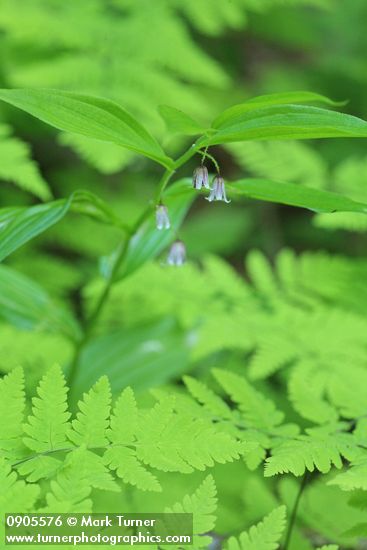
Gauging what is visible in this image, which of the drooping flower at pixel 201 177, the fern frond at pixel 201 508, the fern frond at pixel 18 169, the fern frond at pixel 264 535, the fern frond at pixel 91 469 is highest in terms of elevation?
the fern frond at pixel 18 169

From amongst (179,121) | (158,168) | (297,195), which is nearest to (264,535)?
(297,195)

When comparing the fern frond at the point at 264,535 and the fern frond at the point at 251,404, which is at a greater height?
the fern frond at the point at 251,404

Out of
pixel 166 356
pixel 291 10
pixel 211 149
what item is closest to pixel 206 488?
pixel 166 356

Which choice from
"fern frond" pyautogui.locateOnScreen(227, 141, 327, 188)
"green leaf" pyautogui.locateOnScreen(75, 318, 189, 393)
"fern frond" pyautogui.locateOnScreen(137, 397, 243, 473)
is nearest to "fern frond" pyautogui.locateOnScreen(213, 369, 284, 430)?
"fern frond" pyautogui.locateOnScreen(137, 397, 243, 473)

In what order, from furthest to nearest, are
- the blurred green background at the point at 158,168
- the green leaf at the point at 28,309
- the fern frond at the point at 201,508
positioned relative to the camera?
1. the blurred green background at the point at 158,168
2. the green leaf at the point at 28,309
3. the fern frond at the point at 201,508

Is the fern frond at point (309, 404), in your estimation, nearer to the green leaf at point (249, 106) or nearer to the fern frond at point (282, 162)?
the green leaf at point (249, 106)

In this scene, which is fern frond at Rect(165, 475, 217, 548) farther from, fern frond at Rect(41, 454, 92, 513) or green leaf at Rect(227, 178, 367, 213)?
green leaf at Rect(227, 178, 367, 213)

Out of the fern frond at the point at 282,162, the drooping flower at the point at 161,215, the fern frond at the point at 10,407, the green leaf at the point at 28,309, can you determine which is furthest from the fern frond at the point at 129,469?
the fern frond at the point at 282,162
